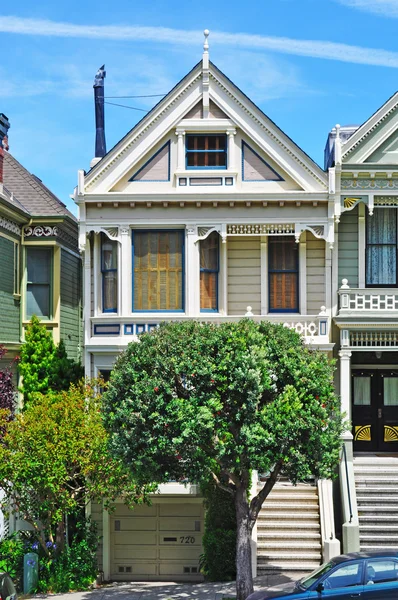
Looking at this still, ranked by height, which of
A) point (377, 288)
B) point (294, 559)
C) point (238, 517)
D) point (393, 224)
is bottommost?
point (294, 559)

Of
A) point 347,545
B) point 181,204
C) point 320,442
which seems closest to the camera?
point 320,442

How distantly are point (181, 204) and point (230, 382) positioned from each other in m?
7.02

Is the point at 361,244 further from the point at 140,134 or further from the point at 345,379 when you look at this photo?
the point at 140,134

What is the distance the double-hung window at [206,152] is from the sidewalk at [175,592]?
416 inches

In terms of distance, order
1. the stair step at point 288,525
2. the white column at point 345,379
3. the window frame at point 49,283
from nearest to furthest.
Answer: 1. the stair step at point 288,525
2. the white column at point 345,379
3. the window frame at point 49,283

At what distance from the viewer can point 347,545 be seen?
21094mm

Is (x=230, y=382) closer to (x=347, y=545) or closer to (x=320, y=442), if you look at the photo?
(x=320, y=442)

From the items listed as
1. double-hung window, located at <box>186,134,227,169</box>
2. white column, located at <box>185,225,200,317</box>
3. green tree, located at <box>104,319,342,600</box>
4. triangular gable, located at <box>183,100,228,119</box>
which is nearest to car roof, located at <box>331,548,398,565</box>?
green tree, located at <box>104,319,342,600</box>

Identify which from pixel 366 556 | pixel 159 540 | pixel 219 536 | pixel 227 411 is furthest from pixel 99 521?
pixel 366 556

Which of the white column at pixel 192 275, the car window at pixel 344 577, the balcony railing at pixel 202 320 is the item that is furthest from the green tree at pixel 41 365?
the car window at pixel 344 577

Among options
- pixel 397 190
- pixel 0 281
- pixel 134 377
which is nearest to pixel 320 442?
pixel 134 377

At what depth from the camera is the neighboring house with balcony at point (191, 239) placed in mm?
23844

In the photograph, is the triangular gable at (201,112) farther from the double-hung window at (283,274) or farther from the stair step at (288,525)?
the stair step at (288,525)

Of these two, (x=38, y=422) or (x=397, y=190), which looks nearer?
(x=38, y=422)
